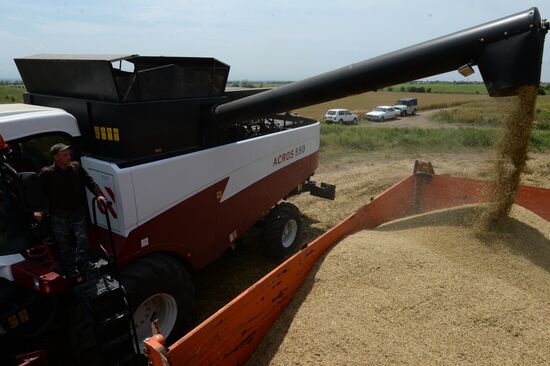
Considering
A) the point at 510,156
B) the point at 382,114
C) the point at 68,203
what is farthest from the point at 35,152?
the point at 382,114

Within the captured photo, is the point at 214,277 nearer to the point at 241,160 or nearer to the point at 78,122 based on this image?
the point at 241,160

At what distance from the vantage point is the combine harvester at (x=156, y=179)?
3.07 meters

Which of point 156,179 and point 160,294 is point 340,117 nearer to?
point 156,179

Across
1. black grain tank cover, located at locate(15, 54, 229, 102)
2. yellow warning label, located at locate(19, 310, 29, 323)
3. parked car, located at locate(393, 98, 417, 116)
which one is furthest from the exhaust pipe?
parked car, located at locate(393, 98, 417, 116)

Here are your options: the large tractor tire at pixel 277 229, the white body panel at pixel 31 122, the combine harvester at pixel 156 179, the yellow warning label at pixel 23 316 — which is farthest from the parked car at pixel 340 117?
the yellow warning label at pixel 23 316

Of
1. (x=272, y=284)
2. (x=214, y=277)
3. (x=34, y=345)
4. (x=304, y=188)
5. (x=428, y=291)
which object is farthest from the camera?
(x=304, y=188)

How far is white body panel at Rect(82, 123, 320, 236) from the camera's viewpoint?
3518 millimetres

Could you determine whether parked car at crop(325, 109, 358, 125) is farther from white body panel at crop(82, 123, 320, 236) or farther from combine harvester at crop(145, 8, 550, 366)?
combine harvester at crop(145, 8, 550, 366)

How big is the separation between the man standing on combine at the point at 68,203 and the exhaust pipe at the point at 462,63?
86.2 inches

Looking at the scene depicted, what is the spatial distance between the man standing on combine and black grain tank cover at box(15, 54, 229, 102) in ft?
2.60

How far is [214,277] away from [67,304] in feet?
7.52

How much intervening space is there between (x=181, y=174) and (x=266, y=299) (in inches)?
58.6

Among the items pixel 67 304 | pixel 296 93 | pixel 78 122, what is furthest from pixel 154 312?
pixel 296 93

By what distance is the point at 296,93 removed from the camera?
414 cm
